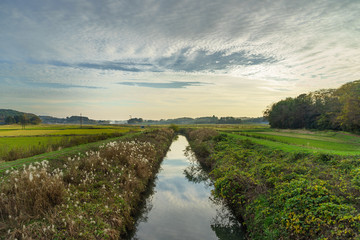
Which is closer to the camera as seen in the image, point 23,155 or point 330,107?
point 23,155

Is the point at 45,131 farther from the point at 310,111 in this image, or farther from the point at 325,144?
the point at 310,111

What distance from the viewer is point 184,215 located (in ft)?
32.7

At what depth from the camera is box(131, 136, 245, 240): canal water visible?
26.8 ft

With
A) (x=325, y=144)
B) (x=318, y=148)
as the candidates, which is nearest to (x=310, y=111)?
(x=325, y=144)

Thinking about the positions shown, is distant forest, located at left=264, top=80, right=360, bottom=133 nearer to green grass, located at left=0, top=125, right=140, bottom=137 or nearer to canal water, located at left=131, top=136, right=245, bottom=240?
canal water, located at left=131, top=136, right=245, bottom=240

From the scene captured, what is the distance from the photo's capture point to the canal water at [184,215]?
26.8 ft

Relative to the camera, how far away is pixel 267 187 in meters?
7.84

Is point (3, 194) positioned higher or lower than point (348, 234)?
higher

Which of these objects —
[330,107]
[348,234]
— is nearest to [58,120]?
[330,107]

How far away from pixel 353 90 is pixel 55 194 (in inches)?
1981

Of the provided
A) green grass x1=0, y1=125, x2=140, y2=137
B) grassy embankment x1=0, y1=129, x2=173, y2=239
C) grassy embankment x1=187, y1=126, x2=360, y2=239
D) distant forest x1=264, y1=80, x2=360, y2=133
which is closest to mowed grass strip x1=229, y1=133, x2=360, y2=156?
grassy embankment x1=187, y1=126, x2=360, y2=239

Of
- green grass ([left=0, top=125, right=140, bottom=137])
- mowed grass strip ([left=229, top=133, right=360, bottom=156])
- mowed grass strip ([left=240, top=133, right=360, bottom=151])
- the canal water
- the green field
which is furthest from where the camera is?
green grass ([left=0, top=125, right=140, bottom=137])

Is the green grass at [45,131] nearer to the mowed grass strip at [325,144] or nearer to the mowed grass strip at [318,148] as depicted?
the mowed grass strip at [318,148]

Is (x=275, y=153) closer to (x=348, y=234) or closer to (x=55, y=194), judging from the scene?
(x=348, y=234)
